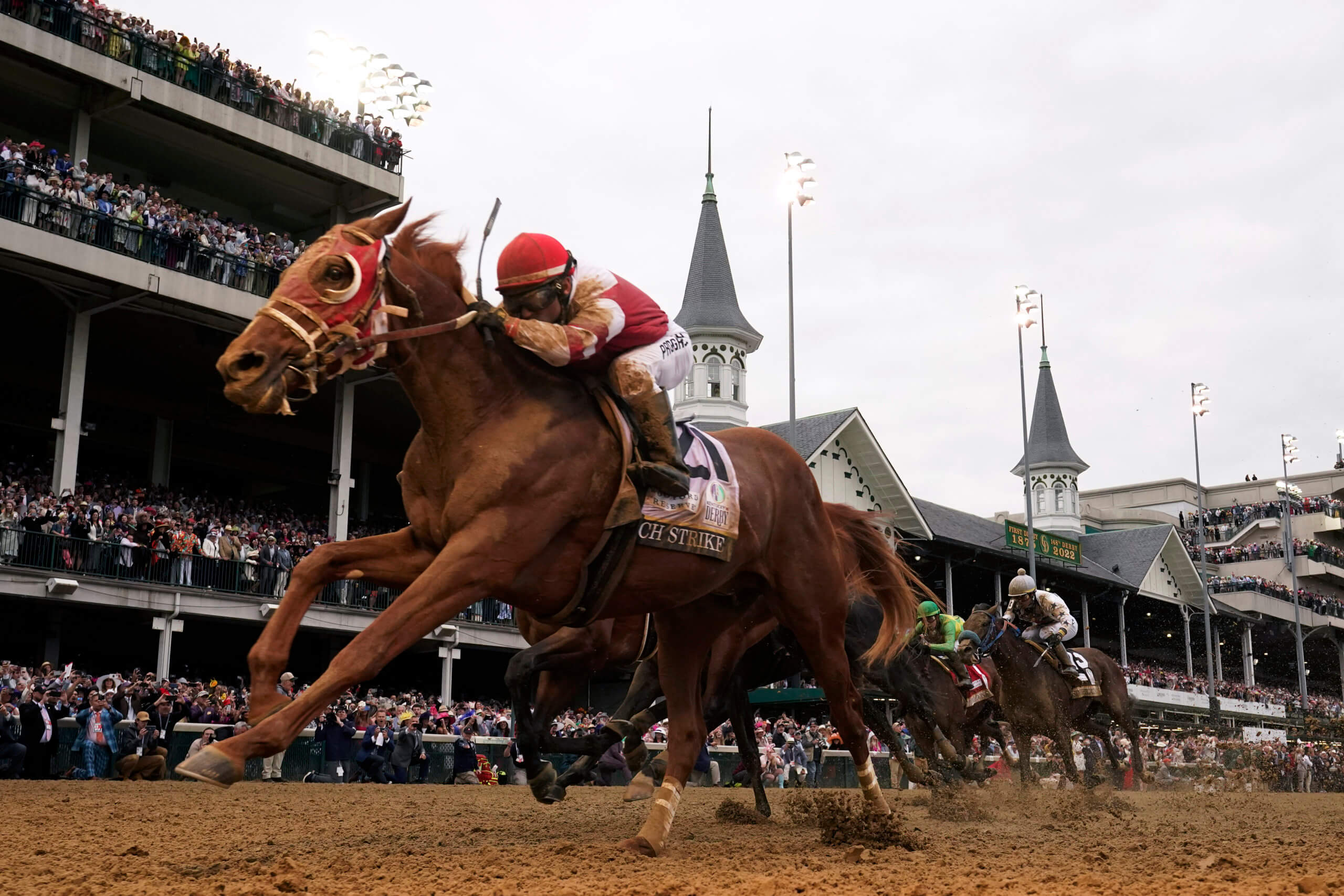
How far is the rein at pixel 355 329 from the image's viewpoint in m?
5.00

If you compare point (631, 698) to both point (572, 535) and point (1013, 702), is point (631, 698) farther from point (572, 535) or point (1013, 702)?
point (1013, 702)

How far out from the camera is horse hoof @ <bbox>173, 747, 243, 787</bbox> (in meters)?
4.19

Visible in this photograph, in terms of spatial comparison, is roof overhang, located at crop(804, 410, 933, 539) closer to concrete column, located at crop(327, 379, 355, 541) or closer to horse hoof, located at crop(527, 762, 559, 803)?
concrete column, located at crop(327, 379, 355, 541)

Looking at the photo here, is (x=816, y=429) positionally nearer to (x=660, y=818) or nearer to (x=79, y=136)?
(x=79, y=136)

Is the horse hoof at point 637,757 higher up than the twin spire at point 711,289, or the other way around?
the twin spire at point 711,289

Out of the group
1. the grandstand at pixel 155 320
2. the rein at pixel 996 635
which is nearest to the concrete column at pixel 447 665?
the grandstand at pixel 155 320

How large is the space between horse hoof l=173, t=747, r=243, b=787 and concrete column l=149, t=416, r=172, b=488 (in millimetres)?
26903

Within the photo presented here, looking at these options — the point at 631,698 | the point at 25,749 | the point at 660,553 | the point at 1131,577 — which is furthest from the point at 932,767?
the point at 1131,577

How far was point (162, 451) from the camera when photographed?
29578mm

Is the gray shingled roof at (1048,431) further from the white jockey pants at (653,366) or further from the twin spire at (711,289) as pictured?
the white jockey pants at (653,366)

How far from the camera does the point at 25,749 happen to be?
1473cm

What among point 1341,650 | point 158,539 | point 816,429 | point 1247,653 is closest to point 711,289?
point 816,429

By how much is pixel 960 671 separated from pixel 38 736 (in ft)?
37.0

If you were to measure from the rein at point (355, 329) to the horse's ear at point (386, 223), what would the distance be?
0.06 meters
